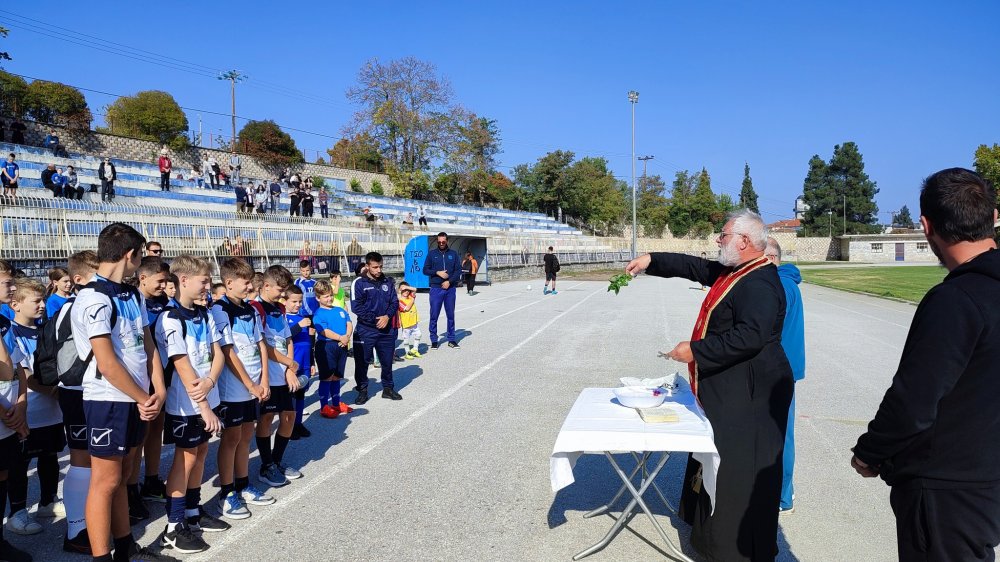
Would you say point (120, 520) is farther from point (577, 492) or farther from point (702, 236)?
point (702, 236)

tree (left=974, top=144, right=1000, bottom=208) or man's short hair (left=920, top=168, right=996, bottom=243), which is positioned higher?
tree (left=974, top=144, right=1000, bottom=208)

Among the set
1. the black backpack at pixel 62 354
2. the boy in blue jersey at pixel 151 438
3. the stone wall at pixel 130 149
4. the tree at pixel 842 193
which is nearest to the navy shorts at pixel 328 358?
the boy in blue jersey at pixel 151 438

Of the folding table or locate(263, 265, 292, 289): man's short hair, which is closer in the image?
the folding table

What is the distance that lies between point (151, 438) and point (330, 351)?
266 centimetres

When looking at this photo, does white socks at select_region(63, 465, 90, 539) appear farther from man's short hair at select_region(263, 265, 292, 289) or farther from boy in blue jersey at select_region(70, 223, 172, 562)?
man's short hair at select_region(263, 265, 292, 289)

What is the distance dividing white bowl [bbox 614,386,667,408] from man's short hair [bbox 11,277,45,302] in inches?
167

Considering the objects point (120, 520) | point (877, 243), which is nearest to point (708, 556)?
point (120, 520)

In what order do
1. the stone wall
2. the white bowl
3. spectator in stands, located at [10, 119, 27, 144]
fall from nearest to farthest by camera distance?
the white bowl → spectator in stands, located at [10, 119, 27, 144] → the stone wall

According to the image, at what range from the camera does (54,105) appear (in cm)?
3300

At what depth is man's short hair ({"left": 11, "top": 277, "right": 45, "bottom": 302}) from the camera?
4652 mm

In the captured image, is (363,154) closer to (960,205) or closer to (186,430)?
(186,430)

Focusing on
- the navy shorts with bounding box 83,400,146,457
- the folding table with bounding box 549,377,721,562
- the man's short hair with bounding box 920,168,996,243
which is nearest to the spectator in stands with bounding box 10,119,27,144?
the navy shorts with bounding box 83,400,146,457

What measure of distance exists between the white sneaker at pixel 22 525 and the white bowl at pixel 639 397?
3944 millimetres

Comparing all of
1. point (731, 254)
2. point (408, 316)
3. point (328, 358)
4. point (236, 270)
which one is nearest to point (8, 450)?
point (236, 270)
